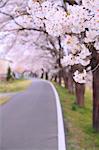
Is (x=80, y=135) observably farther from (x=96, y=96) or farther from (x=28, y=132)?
(x=28, y=132)

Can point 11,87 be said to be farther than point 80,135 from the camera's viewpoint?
Yes

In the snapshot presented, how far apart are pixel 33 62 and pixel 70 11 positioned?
168 feet

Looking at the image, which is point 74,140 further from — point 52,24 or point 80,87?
point 80,87

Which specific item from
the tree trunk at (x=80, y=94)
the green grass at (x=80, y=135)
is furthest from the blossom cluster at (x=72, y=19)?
the tree trunk at (x=80, y=94)

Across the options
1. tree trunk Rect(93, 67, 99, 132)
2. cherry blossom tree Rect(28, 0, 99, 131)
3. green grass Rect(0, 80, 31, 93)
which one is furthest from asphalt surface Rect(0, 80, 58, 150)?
green grass Rect(0, 80, 31, 93)

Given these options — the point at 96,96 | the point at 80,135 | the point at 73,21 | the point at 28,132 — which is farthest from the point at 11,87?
the point at 73,21

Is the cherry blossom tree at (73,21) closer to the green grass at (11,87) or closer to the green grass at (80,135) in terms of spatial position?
the green grass at (80,135)

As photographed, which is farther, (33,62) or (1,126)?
(33,62)

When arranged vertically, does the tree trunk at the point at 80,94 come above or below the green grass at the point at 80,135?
above

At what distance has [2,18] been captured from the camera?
20.3 m

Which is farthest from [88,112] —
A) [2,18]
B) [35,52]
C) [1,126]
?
[35,52]

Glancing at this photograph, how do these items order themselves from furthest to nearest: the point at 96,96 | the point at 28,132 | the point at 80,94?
the point at 80,94
the point at 96,96
the point at 28,132

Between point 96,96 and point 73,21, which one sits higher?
point 73,21

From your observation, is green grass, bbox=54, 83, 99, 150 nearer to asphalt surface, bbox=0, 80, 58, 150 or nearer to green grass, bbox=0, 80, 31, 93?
asphalt surface, bbox=0, 80, 58, 150
